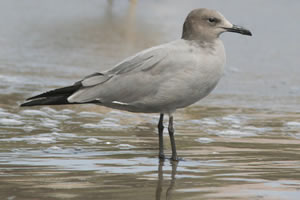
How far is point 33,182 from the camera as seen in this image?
4.20 m

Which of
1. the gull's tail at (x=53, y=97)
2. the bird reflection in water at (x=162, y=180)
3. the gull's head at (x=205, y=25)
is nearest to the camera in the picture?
the bird reflection in water at (x=162, y=180)

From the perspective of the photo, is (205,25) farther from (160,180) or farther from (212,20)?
(160,180)

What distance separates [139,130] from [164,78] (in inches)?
52.5

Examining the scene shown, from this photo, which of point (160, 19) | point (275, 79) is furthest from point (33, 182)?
point (160, 19)

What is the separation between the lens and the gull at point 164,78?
16.7 feet

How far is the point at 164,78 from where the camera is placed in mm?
5133

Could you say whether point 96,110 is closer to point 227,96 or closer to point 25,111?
point 25,111

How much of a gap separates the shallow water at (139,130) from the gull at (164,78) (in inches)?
16.3

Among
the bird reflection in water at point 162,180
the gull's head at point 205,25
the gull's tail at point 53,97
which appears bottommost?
the bird reflection in water at point 162,180

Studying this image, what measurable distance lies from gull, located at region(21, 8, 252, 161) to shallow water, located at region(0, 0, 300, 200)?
16.3 inches

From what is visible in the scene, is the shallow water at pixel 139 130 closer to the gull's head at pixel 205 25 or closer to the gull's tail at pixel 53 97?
the gull's tail at pixel 53 97

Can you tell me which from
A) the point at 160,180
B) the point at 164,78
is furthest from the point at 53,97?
the point at 160,180

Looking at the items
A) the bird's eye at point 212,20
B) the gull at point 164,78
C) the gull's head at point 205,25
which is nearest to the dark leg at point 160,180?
the gull at point 164,78

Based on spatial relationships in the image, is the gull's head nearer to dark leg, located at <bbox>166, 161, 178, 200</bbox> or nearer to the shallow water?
the shallow water
